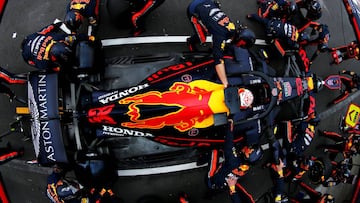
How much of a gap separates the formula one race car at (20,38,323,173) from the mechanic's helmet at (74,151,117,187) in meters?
0.23

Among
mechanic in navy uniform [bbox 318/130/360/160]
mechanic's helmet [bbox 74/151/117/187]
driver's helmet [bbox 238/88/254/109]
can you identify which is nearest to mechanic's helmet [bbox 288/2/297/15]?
driver's helmet [bbox 238/88/254/109]

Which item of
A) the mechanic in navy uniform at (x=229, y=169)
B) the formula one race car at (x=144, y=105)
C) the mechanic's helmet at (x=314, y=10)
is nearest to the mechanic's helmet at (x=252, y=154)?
the mechanic in navy uniform at (x=229, y=169)

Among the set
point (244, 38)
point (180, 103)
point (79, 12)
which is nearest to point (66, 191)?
point (180, 103)

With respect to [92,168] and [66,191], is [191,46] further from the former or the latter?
[66,191]

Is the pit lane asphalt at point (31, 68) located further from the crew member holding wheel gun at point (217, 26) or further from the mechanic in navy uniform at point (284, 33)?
the crew member holding wheel gun at point (217, 26)

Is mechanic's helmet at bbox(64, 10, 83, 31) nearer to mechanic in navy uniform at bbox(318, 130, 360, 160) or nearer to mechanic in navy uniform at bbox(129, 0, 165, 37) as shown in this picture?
mechanic in navy uniform at bbox(129, 0, 165, 37)

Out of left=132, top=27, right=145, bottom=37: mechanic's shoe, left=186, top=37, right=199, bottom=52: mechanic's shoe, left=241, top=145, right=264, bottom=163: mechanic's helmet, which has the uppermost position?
left=132, top=27, right=145, bottom=37: mechanic's shoe

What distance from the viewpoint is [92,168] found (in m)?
7.77

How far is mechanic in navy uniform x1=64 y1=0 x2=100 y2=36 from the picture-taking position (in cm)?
791

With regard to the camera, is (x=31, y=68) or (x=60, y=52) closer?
(x=60, y=52)

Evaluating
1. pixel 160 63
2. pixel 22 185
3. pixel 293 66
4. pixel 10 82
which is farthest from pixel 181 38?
pixel 22 185

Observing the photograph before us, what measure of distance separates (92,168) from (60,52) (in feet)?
7.11

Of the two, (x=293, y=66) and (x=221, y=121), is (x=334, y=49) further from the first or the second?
(x=221, y=121)

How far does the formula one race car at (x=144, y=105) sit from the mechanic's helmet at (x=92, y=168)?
0.23m
